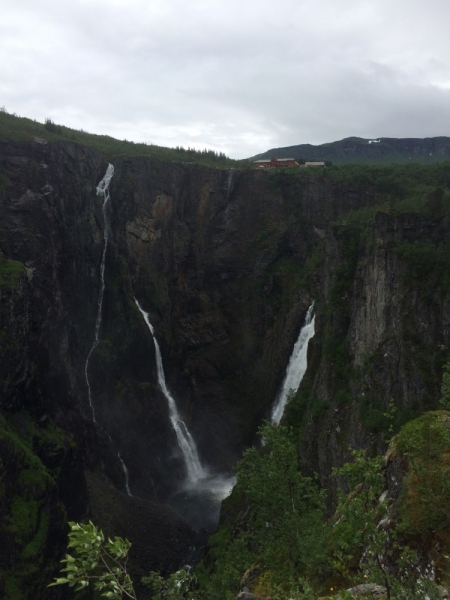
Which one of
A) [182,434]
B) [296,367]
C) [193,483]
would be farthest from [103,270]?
[193,483]

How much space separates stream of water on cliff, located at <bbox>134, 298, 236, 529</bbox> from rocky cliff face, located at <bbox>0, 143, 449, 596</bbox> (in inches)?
30.3

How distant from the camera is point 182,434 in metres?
43.3

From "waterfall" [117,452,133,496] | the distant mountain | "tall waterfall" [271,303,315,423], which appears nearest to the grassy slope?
"tall waterfall" [271,303,315,423]

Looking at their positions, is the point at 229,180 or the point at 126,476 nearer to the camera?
the point at 126,476

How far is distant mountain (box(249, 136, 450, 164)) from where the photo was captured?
9769 cm

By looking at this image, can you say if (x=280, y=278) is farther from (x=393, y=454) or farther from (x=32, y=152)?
(x=393, y=454)

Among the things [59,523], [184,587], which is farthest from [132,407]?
[184,587]

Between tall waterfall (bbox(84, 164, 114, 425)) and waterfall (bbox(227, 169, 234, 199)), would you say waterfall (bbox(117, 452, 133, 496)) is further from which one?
waterfall (bbox(227, 169, 234, 199))

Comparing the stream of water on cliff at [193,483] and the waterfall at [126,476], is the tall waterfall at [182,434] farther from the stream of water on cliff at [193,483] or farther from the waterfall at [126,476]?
the waterfall at [126,476]

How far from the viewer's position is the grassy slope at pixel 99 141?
43.8 metres

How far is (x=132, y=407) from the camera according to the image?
4056 cm

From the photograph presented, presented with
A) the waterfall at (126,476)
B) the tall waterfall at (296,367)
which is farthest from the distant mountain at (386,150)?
A: the waterfall at (126,476)

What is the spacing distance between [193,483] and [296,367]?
39.1 feet

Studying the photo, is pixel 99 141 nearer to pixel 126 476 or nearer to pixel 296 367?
pixel 296 367
